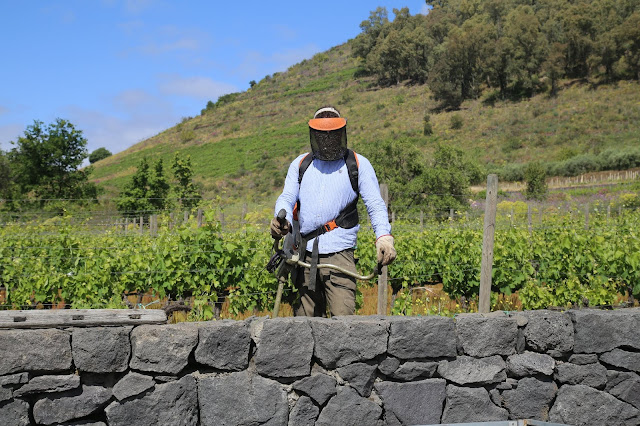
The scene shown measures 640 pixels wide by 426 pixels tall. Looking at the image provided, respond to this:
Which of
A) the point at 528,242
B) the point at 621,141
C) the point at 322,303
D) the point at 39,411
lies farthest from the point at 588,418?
the point at 621,141

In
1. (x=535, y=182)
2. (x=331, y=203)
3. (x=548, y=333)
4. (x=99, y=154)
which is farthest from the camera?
(x=99, y=154)

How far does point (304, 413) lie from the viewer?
3549 mm

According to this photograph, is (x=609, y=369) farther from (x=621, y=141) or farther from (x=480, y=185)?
(x=621, y=141)

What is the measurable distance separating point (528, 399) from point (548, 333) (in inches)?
18.7

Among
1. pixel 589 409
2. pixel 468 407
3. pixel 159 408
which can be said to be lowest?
pixel 589 409

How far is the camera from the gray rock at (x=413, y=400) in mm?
3684

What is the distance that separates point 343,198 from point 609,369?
7.51ft

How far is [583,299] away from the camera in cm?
754

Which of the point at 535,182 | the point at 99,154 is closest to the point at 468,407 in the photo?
the point at 535,182

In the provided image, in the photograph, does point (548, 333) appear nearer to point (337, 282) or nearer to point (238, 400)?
point (337, 282)

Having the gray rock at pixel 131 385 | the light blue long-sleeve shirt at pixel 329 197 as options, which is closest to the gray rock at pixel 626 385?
the light blue long-sleeve shirt at pixel 329 197

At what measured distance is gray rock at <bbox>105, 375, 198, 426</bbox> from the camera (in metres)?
3.34

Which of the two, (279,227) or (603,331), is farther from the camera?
(603,331)

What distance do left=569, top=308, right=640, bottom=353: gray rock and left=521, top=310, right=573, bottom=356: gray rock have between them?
0.25 ft
